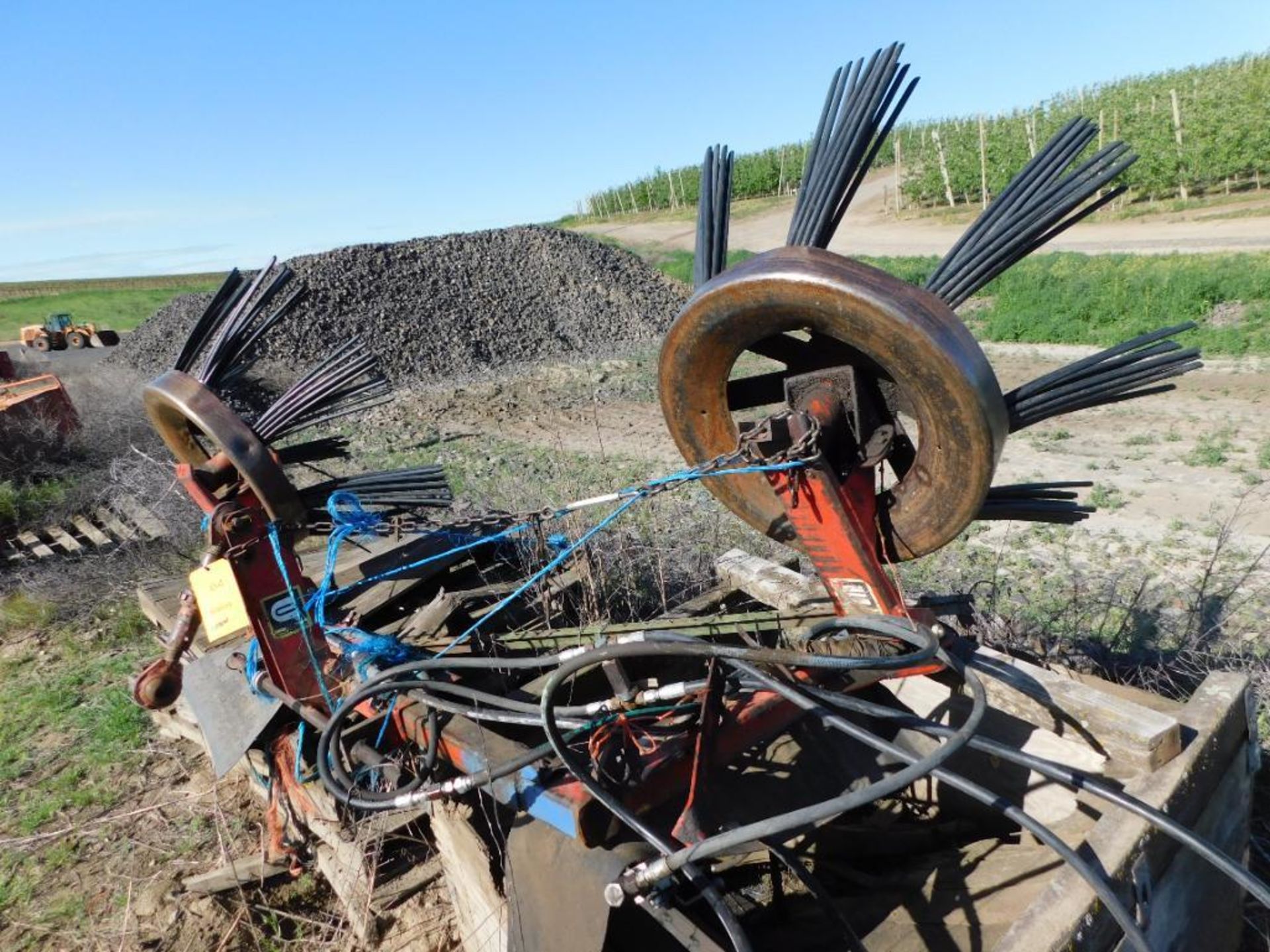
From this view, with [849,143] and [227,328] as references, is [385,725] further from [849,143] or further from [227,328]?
[849,143]

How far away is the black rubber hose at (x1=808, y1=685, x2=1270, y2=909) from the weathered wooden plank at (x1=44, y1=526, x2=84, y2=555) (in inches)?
291

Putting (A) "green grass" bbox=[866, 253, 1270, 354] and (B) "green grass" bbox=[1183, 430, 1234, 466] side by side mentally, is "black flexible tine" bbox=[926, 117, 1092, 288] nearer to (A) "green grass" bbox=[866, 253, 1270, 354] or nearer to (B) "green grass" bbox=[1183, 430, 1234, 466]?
(B) "green grass" bbox=[1183, 430, 1234, 466]

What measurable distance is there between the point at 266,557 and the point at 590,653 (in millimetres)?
1472

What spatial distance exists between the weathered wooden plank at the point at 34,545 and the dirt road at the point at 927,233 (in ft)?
42.5

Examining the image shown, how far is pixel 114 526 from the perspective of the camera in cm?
762

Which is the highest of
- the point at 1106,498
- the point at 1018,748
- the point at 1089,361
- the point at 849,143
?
the point at 849,143

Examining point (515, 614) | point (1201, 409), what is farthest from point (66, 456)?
point (1201, 409)

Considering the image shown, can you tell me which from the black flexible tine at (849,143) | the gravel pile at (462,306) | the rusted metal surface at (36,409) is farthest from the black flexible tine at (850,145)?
the gravel pile at (462,306)

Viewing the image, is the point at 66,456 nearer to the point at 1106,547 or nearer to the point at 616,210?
the point at 1106,547

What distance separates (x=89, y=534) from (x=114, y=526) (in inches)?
8.1

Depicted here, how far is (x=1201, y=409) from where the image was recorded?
360 inches

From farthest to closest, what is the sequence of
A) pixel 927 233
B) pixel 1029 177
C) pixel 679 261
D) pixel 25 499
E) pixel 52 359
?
pixel 927 233 → pixel 679 261 → pixel 52 359 → pixel 25 499 → pixel 1029 177

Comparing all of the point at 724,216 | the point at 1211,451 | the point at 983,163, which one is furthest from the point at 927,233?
the point at 724,216

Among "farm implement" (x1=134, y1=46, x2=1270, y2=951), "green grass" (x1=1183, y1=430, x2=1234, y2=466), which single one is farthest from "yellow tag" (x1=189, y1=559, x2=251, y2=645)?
"green grass" (x1=1183, y1=430, x2=1234, y2=466)
